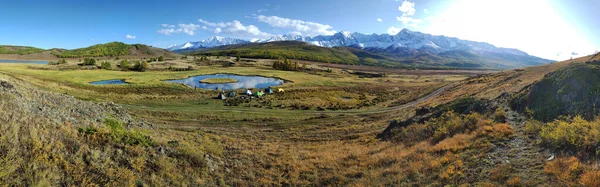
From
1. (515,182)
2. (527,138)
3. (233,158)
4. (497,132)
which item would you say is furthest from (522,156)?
(233,158)

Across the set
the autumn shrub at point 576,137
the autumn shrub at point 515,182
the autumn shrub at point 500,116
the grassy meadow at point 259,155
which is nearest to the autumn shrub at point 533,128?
the autumn shrub at point 576,137

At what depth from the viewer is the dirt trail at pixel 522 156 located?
37.8 feet

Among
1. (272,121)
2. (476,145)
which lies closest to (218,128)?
(272,121)

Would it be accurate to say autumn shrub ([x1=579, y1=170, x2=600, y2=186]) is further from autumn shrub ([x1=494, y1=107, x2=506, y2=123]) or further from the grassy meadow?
autumn shrub ([x1=494, y1=107, x2=506, y2=123])

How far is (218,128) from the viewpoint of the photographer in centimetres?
3638

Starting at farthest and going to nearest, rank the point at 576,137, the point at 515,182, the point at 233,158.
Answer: the point at 233,158 → the point at 576,137 → the point at 515,182

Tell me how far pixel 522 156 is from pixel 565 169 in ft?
10.3

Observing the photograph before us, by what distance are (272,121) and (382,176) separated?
28.4 m

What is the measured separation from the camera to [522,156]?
13781 mm

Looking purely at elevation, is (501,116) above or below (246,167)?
above

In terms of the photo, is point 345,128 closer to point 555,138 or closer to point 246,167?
point 246,167

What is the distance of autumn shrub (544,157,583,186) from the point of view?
10172 millimetres

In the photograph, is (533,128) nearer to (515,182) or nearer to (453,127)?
(453,127)

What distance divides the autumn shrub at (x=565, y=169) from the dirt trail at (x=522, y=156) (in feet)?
1.14
